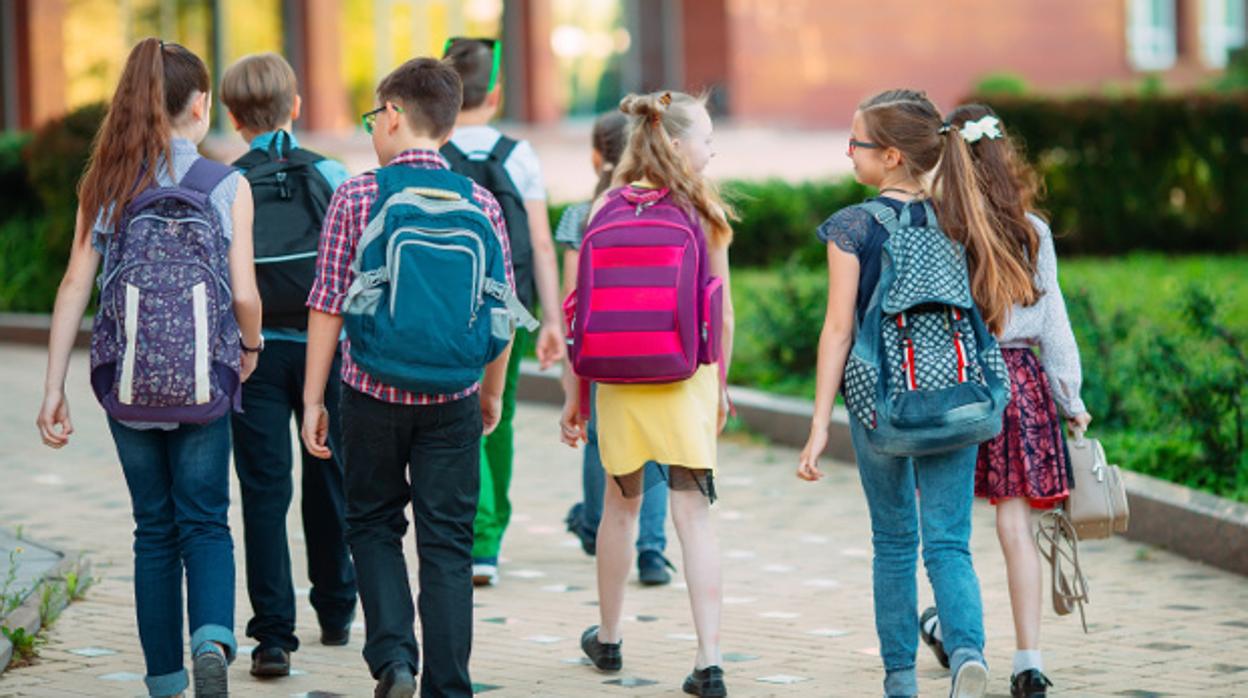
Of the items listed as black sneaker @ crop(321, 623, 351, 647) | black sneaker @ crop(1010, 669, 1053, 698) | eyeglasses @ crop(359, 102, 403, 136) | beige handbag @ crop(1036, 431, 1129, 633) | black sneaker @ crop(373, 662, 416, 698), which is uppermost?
eyeglasses @ crop(359, 102, 403, 136)

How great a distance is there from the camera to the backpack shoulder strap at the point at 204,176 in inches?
201

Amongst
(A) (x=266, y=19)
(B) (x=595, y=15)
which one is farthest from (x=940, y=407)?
(B) (x=595, y=15)

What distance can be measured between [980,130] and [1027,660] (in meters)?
1.47

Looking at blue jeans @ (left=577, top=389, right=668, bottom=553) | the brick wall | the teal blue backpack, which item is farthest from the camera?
the brick wall

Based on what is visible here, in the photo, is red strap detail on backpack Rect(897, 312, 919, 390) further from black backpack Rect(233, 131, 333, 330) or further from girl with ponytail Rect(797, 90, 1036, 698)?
black backpack Rect(233, 131, 333, 330)

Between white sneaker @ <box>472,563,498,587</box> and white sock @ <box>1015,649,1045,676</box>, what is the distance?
7.73 feet

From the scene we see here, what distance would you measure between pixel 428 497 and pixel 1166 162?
14.5 meters

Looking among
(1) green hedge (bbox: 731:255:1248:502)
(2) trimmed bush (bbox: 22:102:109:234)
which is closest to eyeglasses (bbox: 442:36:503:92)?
(1) green hedge (bbox: 731:255:1248:502)

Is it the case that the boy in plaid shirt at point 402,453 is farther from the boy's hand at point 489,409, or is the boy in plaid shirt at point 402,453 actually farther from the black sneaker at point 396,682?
the boy's hand at point 489,409

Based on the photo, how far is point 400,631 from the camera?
5117 millimetres

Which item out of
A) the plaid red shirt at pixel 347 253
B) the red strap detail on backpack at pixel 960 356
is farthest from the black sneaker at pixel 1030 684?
the plaid red shirt at pixel 347 253

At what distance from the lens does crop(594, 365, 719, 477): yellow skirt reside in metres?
5.59

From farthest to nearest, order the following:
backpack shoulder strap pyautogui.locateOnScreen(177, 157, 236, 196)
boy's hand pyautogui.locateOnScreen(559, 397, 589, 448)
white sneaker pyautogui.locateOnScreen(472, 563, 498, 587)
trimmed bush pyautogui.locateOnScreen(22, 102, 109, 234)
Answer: trimmed bush pyautogui.locateOnScreen(22, 102, 109, 234), white sneaker pyautogui.locateOnScreen(472, 563, 498, 587), boy's hand pyautogui.locateOnScreen(559, 397, 589, 448), backpack shoulder strap pyautogui.locateOnScreen(177, 157, 236, 196)

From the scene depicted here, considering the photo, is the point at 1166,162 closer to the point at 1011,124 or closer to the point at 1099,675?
the point at 1011,124
